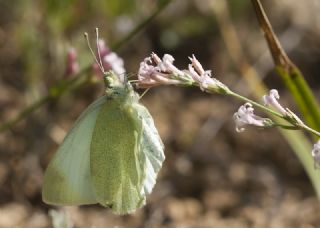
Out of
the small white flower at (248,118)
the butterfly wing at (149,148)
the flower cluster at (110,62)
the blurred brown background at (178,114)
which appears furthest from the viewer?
the blurred brown background at (178,114)

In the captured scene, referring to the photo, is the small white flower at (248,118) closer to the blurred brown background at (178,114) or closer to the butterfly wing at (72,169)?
the butterfly wing at (72,169)

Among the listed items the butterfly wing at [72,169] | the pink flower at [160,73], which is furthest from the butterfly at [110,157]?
the pink flower at [160,73]

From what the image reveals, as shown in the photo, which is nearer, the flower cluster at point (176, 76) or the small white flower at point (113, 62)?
the flower cluster at point (176, 76)

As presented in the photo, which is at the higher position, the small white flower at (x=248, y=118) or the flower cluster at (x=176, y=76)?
the flower cluster at (x=176, y=76)

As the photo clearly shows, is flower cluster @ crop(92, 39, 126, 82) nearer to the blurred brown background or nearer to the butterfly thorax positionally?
the butterfly thorax

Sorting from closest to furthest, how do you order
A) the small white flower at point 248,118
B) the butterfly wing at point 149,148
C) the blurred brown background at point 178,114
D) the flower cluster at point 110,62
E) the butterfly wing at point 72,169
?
the small white flower at point 248,118 < the butterfly wing at point 149,148 < the butterfly wing at point 72,169 < the flower cluster at point 110,62 < the blurred brown background at point 178,114

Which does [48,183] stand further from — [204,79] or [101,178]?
[204,79]
